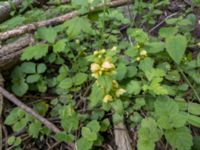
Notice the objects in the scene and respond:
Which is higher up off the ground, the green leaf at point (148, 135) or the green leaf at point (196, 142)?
the green leaf at point (148, 135)

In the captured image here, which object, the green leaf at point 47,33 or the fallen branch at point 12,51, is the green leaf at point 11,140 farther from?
the green leaf at point 47,33

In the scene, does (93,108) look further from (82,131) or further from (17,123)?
(17,123)

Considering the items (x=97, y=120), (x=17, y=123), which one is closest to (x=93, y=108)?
(x=97, y=120)

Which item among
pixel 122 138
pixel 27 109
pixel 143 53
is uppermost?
pixel 143 53

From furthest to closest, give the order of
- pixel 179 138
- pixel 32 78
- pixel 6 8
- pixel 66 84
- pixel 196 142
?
pixel 6 8 → pixel 32 78 → pixel 66 84 → pixel 196 142 → pixel 179 138

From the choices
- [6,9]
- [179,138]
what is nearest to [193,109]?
[179,138]

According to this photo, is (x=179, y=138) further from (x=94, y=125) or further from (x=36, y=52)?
(x=36, y=52)

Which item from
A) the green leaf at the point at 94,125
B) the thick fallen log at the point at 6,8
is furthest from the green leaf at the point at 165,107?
the thick fallen log at the point at 6,8
